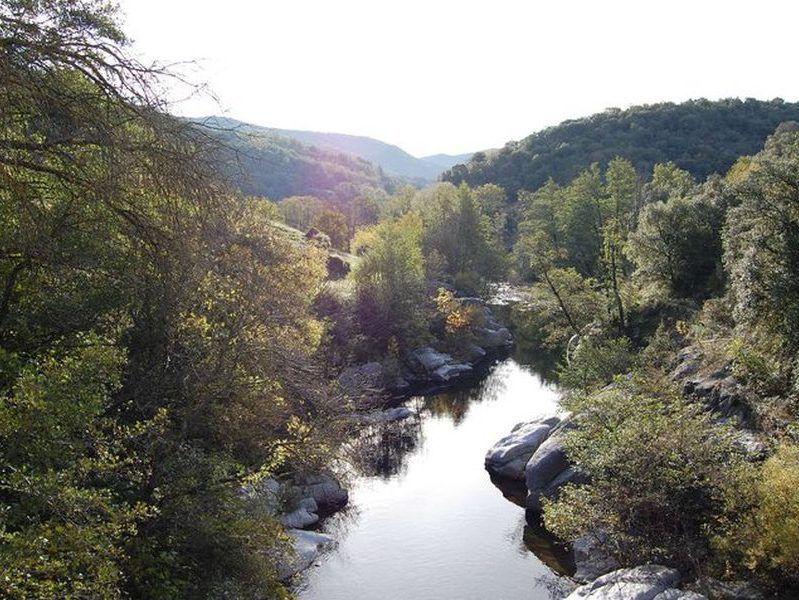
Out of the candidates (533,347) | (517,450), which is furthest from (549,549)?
(533,347)

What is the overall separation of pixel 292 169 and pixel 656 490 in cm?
13628

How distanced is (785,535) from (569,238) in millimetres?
40149

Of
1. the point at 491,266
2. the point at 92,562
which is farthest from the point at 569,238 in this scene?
the point at 92,562

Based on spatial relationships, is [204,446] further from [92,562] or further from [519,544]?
[519,544]

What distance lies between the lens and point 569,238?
49.6 meters

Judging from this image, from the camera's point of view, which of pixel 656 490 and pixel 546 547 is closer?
pixel 656 490

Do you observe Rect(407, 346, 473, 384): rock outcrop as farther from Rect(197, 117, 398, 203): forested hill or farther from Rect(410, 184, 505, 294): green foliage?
Rect(410, 184, 505, 294): green foliage

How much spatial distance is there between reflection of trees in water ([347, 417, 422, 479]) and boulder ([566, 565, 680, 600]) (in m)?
9.66

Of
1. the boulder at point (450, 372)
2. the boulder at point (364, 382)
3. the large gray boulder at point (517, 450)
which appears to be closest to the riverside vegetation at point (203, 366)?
the boulder at point (364, 382)

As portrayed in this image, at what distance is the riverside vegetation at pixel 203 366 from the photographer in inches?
197

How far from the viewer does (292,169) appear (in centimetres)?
14238

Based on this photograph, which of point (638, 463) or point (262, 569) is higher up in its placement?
point (638, 463)

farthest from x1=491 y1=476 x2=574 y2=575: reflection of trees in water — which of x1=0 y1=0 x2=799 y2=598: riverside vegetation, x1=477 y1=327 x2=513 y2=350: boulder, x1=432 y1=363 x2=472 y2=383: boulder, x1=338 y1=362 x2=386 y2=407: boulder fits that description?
x1=477 y1=327 x2=513 y2=350: boulder

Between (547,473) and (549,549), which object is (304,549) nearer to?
(549,549)
